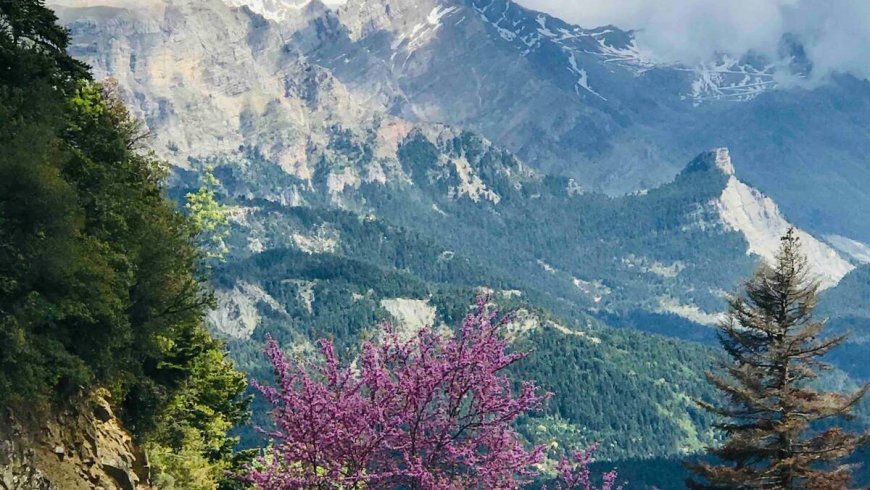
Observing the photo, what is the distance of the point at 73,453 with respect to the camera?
→ 32594 mm

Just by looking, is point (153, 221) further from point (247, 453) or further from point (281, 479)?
point (247, 453)

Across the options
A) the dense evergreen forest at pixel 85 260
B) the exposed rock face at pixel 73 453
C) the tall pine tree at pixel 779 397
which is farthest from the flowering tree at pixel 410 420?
the tall pine tree at pixel 779 397

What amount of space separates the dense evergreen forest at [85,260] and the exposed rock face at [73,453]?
74cm

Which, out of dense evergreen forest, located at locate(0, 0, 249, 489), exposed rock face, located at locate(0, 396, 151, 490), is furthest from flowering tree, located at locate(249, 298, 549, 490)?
dense evergreen forest, located at locate(0, 0, 249, 489)

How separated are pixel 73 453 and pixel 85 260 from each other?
6298mm

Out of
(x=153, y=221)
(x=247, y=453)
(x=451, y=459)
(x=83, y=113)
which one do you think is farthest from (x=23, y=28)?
(x=247, y=453)

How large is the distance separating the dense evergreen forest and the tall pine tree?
2068 cm

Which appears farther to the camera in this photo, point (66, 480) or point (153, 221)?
point (153, 221)

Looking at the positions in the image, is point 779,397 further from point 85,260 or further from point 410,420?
point 85,260

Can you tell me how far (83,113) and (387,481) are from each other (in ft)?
70.7

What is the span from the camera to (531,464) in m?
25.3

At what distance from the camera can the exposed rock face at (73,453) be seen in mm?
28516

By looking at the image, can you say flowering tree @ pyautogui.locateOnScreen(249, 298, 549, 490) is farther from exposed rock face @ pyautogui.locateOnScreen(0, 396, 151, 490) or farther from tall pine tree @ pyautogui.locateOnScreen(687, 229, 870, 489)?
tall pine tree @ pyautogui.locateOnScreen(687, 229, 870, 489)

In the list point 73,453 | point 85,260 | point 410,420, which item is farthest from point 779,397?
point 85,260
